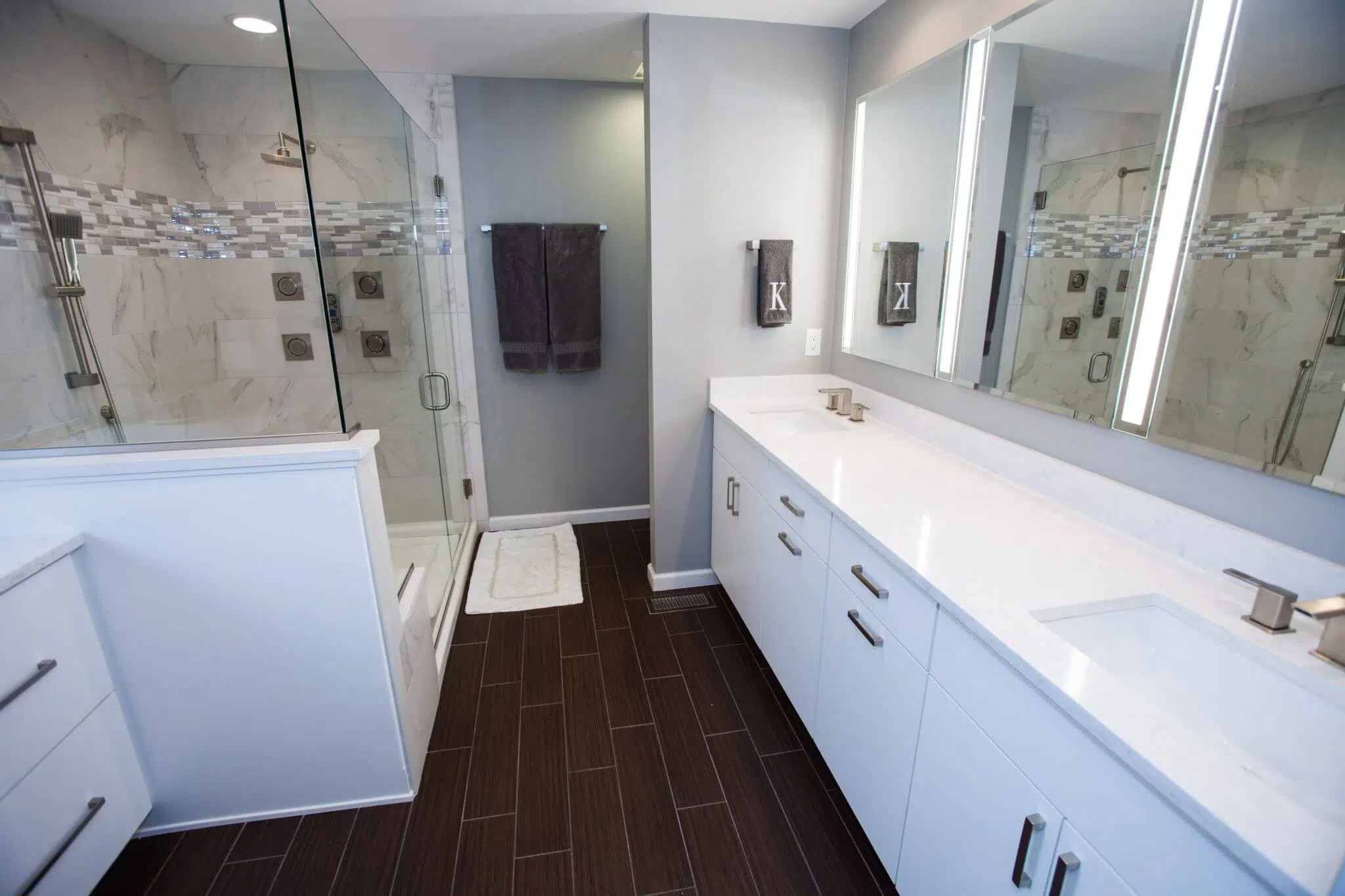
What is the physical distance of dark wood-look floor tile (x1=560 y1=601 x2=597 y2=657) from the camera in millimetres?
2395

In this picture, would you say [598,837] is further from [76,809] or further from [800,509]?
[76,809]

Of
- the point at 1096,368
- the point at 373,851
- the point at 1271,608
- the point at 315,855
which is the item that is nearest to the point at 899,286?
the point at 1096,368

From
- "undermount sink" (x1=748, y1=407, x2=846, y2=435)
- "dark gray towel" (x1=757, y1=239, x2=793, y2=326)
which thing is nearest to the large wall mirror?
"undermount sink" (x1=748, y1=407, x2=846, y2=435)

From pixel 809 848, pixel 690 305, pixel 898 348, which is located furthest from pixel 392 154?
pixel 809 848

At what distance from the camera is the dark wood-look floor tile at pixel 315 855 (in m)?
1.47

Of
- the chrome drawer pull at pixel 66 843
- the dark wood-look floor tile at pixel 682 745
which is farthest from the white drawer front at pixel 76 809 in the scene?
the dark wood-look floor tile at pixel 682 745

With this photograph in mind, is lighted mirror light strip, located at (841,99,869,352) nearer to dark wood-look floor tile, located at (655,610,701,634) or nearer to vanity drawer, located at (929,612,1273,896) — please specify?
dark wood-look floor tile, located at (655,610,701,634)

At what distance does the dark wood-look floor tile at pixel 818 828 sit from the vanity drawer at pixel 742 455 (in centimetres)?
87

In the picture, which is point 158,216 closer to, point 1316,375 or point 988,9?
point 988,9

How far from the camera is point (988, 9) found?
168 centimetres

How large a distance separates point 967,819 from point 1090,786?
0.33m

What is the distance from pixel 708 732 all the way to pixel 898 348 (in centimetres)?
153

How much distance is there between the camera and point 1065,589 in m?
1.11

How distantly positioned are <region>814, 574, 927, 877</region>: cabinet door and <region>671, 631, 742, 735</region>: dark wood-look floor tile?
424 millimetres
